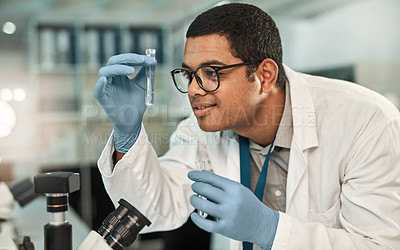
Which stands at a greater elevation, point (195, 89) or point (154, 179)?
point (195, 89)

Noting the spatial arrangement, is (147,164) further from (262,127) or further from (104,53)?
(104,53)

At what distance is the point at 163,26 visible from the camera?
294cm

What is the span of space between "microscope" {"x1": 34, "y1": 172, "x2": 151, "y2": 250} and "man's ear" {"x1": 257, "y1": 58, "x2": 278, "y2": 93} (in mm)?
671

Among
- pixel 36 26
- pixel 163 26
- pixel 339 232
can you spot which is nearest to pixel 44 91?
pixel 36 26

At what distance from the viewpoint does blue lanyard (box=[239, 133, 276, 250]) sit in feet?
4.08

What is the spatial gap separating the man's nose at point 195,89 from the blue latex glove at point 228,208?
29 cm

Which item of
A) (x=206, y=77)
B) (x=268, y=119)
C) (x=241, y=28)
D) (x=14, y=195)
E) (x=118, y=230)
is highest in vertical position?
(x=241, y=28)

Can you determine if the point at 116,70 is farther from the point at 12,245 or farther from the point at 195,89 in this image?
the point at 12,245

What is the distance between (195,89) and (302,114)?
37 centimetres

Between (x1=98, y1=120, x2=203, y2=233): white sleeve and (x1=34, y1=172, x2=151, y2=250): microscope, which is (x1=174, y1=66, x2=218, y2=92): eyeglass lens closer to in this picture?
(x1=98, y1=120, x2=203, y2=233): white sleeve

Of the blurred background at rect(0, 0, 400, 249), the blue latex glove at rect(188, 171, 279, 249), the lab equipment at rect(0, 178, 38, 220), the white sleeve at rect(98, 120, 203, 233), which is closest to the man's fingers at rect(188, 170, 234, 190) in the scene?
the blue latex glove at rect(188, 171, 279, 249)

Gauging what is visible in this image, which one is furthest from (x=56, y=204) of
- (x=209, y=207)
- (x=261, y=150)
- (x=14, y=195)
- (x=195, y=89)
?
(x=14, y=195)

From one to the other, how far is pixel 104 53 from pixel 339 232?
2348 mm

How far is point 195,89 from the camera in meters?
1.19
